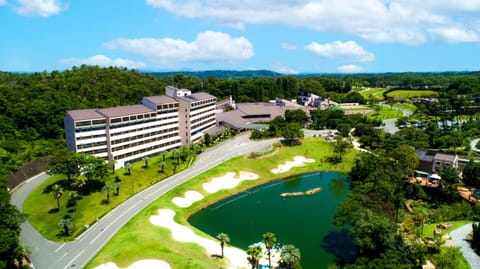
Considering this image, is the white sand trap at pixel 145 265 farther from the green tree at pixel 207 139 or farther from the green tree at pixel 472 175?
the green tree at pixel 472 175

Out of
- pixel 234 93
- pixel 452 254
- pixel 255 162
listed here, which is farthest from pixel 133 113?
pixel 234 93

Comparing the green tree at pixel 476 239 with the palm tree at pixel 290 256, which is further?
the green tree at pixel 476 239

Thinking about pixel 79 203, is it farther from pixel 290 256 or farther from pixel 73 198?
pixel 290 256

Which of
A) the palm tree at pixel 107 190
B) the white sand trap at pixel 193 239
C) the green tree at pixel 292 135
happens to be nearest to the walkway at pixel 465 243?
the white sand trap at pixel 193 239

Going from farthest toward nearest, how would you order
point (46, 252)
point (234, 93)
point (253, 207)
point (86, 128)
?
point (234, 93) < point (86, 128) < point (253, 207) < point (46, 252)

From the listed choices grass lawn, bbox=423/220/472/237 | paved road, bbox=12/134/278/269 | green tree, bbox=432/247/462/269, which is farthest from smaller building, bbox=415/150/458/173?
paved road, bbox=12/134/278/269

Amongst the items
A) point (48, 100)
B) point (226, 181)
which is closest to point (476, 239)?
point (226, 181)

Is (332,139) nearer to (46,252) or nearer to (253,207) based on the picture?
(253,207)
